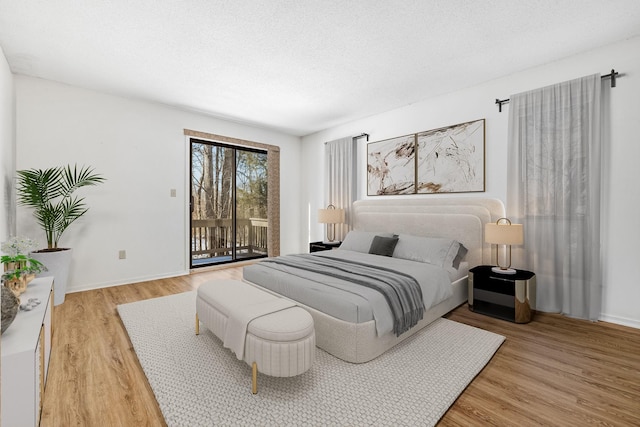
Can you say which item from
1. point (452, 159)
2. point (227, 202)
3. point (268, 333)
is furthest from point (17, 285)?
point (452, 159)

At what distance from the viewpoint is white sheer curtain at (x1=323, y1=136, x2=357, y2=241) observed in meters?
5.27

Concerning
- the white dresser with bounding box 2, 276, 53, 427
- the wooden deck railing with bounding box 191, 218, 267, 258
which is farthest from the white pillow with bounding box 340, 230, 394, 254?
the white dresser with bounding box 2, 276, 53, 427

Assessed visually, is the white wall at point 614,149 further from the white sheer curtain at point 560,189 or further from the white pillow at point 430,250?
the white pillow at point 430,250

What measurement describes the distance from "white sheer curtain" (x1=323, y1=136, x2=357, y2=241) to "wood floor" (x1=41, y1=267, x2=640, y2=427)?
110 inches

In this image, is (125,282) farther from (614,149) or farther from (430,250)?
(614,149)

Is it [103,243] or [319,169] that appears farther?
[319,169]

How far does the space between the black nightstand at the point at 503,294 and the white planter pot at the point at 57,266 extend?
4753 millimetres

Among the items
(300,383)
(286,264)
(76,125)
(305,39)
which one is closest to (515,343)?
(300,383)

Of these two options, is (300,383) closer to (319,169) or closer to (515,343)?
(515,343)

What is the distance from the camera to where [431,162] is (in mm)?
4191

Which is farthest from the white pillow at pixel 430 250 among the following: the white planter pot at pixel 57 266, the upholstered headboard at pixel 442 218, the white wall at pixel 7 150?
the white wall at pixel 7 150

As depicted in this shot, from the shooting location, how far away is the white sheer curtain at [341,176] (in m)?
5.27

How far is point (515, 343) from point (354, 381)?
1.57m

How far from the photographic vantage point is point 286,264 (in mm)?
→ 3262
